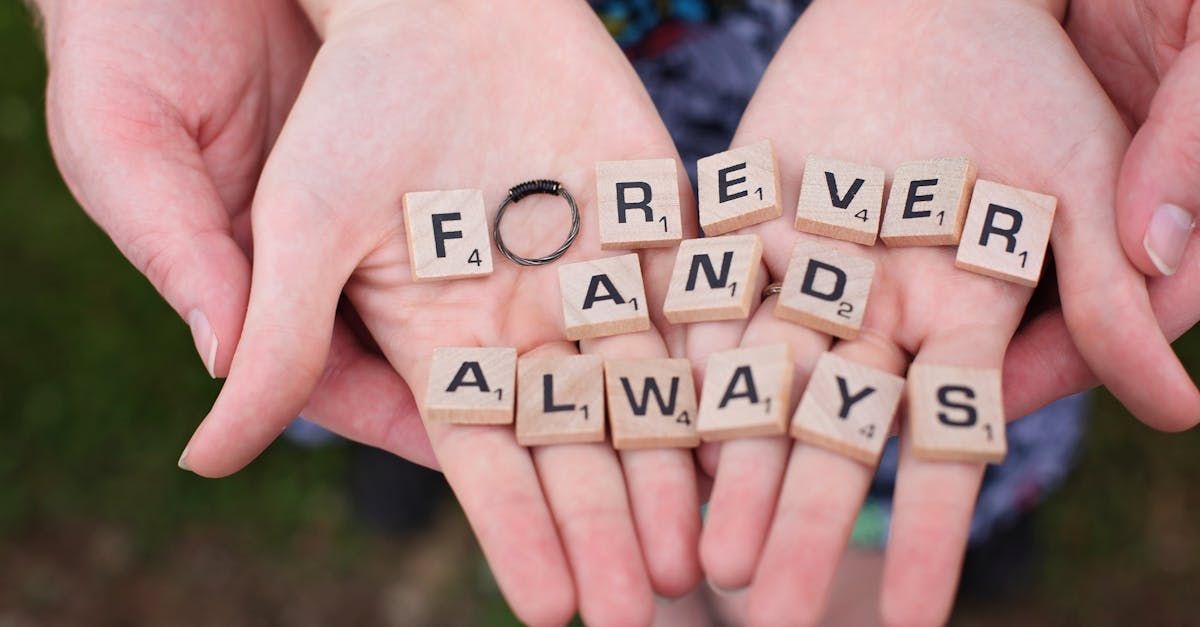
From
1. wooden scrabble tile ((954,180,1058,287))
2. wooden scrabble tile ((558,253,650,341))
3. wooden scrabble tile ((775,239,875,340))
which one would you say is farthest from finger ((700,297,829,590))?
wooden scrabble tile ((954,180,1058,287))

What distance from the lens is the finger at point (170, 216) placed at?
2.93 m

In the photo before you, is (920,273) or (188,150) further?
(188,150)

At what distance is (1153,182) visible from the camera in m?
2.72

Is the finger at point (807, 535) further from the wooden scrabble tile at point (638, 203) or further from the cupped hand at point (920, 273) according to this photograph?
the wooden scrabble tile at point (638, 203)

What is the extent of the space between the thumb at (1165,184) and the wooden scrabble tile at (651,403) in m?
1.24

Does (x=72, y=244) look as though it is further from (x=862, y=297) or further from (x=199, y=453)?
(x=862, y=297)

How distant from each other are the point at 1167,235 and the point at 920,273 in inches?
25.2

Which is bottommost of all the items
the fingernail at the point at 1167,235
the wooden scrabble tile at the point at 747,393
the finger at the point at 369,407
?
the finger at the point at 369,407

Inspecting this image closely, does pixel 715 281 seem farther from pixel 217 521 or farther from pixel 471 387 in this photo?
pixel 217 521

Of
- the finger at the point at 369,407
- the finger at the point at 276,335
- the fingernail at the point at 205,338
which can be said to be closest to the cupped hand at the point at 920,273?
the finger at the point at 369,407

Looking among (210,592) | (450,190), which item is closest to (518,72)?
(450,190)

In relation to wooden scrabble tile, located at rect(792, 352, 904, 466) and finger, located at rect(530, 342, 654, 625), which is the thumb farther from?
finger, located at rect(530, 342, 654, 625)

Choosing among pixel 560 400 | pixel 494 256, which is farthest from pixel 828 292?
pixel 494 256

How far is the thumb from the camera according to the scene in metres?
2.71
